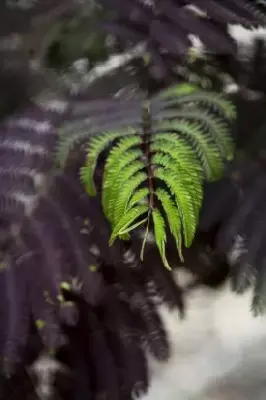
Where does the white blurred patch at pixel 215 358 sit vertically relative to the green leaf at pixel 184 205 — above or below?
below

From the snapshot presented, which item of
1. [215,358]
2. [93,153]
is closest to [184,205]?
[93,153]

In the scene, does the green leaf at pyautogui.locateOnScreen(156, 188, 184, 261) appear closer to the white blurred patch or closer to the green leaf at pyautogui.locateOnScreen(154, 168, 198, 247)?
the green leaf at pyautogui.locateOnScreen(154, 168, 198, 247)

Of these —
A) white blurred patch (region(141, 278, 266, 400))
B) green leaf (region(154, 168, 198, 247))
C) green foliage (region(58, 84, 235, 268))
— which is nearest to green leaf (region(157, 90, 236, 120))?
green foliage (region(58, 84, 235, 268))

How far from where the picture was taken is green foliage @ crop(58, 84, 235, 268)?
57cm

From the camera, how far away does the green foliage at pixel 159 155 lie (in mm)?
567

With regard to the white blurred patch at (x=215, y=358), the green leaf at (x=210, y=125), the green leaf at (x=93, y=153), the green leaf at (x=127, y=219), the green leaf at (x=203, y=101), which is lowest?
the white blurred patch at (x=215, y=358)

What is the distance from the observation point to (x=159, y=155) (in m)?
0.60

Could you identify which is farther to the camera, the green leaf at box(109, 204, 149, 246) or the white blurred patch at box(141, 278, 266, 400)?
the white blurred patch at box(141, 278, 266, 400)

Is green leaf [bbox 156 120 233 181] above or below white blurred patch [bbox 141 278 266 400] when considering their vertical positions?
above

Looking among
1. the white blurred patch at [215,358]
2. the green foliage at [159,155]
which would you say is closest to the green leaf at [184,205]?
the green foliage at [159,155]

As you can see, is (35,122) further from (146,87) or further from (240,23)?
(240,23)

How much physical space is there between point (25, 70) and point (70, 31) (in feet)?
0.28

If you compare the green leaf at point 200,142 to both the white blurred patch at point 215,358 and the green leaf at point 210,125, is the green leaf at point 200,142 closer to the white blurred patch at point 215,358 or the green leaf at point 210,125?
the green leaf at point 210,125

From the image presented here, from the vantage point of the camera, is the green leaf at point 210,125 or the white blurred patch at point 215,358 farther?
the white blurred patch at point 215,358
